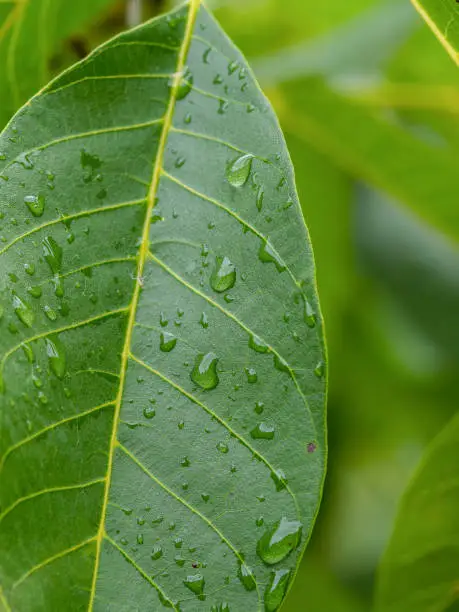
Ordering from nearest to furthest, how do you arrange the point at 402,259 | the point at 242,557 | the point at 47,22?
the point at 242,557, the point at 47,22, the point at 402,259

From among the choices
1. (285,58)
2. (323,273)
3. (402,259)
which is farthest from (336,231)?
(285,58)

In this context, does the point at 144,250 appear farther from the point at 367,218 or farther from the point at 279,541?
the point at 367,218

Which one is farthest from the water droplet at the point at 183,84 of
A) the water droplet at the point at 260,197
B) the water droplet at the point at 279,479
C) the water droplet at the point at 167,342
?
the water droplet at the point at 279,479

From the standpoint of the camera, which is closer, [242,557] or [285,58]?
[242,557]

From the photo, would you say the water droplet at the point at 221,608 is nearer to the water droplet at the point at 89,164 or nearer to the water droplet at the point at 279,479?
the water droplet at the point at 279,479

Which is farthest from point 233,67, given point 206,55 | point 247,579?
point 247,579

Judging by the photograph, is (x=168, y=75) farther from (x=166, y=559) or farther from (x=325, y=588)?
(x=325, y=588)
